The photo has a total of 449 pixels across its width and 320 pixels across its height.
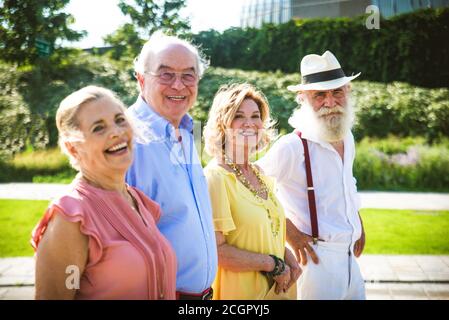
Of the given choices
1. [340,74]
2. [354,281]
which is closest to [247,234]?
[354,281]

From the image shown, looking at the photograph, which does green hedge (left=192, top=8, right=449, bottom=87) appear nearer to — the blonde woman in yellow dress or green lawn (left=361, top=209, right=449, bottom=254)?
green lawn (left=361, top=209, right=449, bottom=254)

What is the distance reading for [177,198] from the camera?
1.76 meters

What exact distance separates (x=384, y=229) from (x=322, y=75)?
164 inches

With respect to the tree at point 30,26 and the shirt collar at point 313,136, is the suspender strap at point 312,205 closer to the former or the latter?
the shirt collar at point 313,136

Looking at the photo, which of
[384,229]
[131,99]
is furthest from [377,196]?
[131,99]

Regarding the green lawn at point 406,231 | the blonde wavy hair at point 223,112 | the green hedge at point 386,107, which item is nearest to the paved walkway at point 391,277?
the green lawn at point 406,231

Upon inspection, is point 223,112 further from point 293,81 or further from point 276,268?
point 293,81

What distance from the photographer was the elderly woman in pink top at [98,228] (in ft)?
4.42

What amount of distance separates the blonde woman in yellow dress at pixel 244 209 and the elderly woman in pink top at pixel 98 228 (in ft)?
1.60

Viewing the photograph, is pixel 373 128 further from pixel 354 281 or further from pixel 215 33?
pixel 354 281

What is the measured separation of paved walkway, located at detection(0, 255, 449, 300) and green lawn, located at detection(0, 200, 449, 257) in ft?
0.93

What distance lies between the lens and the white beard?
2541 millimetres

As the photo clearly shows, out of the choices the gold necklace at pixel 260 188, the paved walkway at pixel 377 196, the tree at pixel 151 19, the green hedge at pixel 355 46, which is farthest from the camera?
the green hedge at pixel 355 46

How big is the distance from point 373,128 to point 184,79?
30.0 feet
